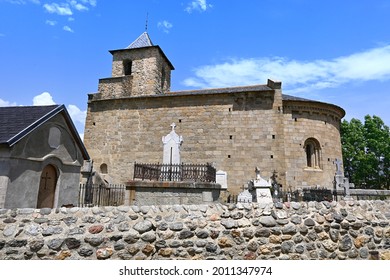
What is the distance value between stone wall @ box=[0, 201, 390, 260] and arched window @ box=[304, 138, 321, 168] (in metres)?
13.0

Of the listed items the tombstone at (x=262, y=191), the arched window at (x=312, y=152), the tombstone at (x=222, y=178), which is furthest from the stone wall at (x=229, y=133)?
the tombstone at (x=262, y=191)

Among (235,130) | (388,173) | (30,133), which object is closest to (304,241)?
(30,133)

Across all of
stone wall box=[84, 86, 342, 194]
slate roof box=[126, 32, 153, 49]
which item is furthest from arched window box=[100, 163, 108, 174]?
slate roof box=[126, 32, 153, 49]

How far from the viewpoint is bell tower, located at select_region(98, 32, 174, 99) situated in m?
23.5

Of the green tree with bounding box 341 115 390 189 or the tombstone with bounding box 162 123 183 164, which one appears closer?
A: the tombstone with bounding box 162 123 183 164

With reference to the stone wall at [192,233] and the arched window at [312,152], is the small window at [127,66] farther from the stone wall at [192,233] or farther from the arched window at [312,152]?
the stone wall at [192,233]

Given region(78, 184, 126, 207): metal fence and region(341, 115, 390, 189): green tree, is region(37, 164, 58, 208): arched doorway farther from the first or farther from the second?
region(341, 115, 390, 189): green tree

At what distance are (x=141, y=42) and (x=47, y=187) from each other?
2047cm

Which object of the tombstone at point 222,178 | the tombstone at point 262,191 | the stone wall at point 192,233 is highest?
the tombstone at point 222,178

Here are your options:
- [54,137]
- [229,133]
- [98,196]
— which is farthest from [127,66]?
[54,137]

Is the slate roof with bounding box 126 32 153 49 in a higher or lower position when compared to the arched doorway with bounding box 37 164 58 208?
higher

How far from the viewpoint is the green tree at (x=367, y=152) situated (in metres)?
24.0

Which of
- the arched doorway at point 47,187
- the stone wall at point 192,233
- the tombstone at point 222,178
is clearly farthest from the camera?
the tombstone at point 222,178
